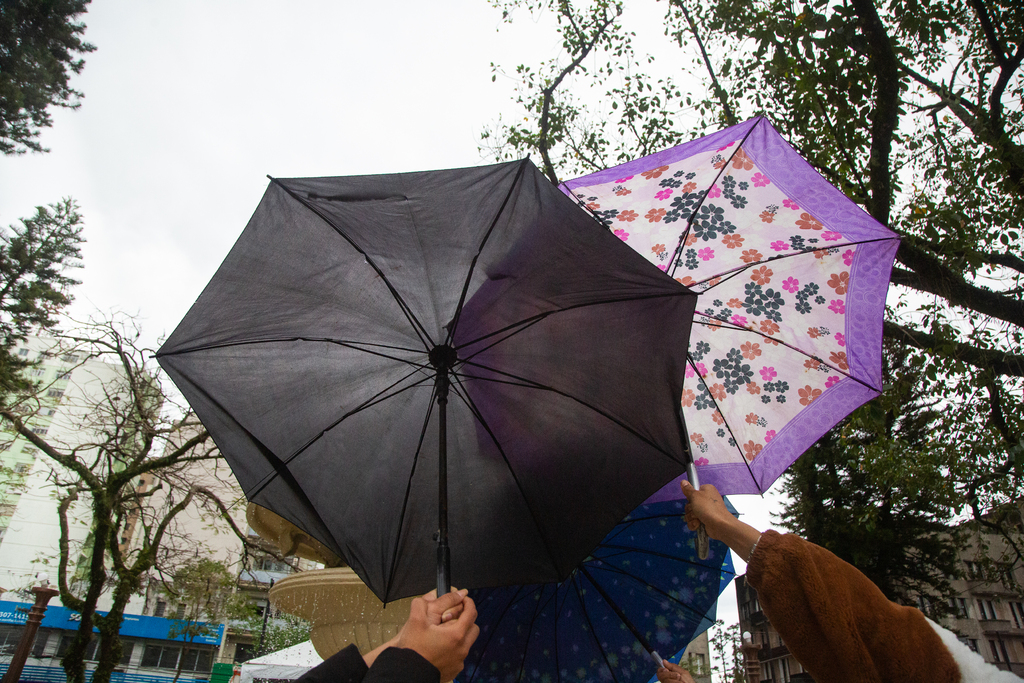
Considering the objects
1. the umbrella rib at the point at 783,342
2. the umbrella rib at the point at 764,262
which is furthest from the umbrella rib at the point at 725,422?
the umbrella rib at the point at 764,262

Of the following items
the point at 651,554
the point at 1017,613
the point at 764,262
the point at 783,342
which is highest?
the point at 1017,613

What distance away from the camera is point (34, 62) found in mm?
11188

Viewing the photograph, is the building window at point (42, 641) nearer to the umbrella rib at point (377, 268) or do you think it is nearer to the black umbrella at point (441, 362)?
the black umbrella at point (441, 362)

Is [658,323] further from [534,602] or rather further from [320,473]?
[534,602]

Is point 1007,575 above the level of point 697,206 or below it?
below

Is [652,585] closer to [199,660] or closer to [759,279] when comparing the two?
[759,279]

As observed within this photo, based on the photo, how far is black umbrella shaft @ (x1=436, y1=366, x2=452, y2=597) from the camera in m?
1.92

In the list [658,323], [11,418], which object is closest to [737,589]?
[11,418]

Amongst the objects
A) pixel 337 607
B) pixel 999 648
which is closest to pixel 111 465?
pixel 337 607

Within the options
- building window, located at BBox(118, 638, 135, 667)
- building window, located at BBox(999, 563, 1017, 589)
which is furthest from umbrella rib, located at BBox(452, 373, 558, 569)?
building window, located at BBox(118, 638, 135, 667)

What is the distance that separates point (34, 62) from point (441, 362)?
526 inches

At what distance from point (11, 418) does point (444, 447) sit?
12.7 meters

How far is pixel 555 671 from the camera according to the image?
3473 millimetres

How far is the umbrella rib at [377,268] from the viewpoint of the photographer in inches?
93.4
